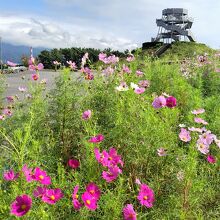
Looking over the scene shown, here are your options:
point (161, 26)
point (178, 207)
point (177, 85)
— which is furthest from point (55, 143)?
point (161, 26)

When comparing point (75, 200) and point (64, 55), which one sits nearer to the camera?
point (75, 200)

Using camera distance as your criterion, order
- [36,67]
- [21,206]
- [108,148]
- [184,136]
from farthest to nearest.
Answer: [36,67] < [108,148] < [184,136] < [21,206]

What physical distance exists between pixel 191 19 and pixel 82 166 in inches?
2329

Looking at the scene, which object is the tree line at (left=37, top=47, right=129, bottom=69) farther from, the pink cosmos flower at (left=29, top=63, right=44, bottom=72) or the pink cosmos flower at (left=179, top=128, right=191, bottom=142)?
the pink cosmos flower at (left=179, top=128, right=191, bottom=142)

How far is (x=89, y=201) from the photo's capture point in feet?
8.92

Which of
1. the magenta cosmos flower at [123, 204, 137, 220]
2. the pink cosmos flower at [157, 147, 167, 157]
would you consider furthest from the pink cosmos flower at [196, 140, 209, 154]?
the magenta cosmos flower at [123, 204, 137, 220]

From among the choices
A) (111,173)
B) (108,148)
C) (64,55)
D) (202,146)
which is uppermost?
(202,146)

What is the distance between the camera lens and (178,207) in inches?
128

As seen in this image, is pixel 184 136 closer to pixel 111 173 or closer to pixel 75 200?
pixel 111 173

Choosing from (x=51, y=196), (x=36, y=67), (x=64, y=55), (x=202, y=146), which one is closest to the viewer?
(x=51, y=196)

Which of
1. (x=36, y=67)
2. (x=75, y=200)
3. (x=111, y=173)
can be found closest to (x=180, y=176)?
(x=111, y=173)

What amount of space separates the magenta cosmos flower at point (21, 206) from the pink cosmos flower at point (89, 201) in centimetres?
42

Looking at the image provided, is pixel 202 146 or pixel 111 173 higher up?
pixel 202 146

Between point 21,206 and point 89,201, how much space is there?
18.7 inches
